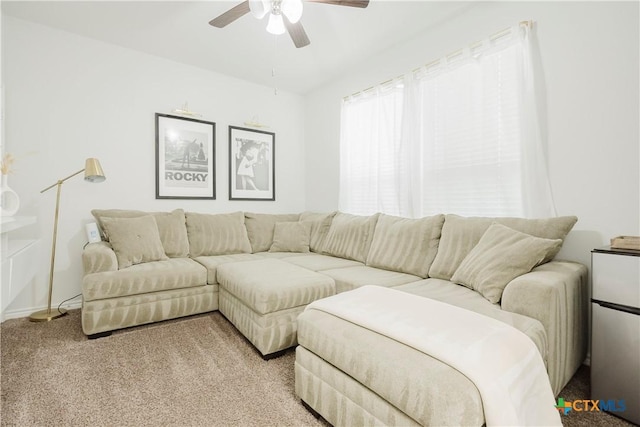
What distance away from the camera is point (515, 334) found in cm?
110

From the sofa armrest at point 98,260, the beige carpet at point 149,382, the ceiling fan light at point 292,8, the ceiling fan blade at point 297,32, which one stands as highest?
the ceiling fan blade at point 297,32

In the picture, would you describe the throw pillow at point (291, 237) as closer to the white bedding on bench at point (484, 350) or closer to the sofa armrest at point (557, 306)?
the white bedding on bench at point (484, 350)

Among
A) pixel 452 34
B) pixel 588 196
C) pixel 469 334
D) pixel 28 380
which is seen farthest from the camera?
pixel 452 34

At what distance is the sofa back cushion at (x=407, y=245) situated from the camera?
231 centimetres

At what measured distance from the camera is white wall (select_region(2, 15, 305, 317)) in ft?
8.72

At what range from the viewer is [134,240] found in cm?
257

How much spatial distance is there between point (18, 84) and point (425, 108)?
3738 millimetres

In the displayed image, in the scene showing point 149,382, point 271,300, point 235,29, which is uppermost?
point 235,29

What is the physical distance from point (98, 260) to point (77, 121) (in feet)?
5.19

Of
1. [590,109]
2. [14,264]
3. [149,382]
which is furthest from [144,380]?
[590,109]

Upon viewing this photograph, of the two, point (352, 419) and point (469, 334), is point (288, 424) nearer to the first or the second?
point (352, 419)

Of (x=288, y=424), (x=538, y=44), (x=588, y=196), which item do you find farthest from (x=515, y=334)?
(x=538, y=44)

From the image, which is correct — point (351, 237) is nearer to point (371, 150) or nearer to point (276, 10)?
point (371, 150)

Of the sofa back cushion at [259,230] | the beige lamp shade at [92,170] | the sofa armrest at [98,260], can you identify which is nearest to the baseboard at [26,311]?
the sofa armrest at [98,260]
